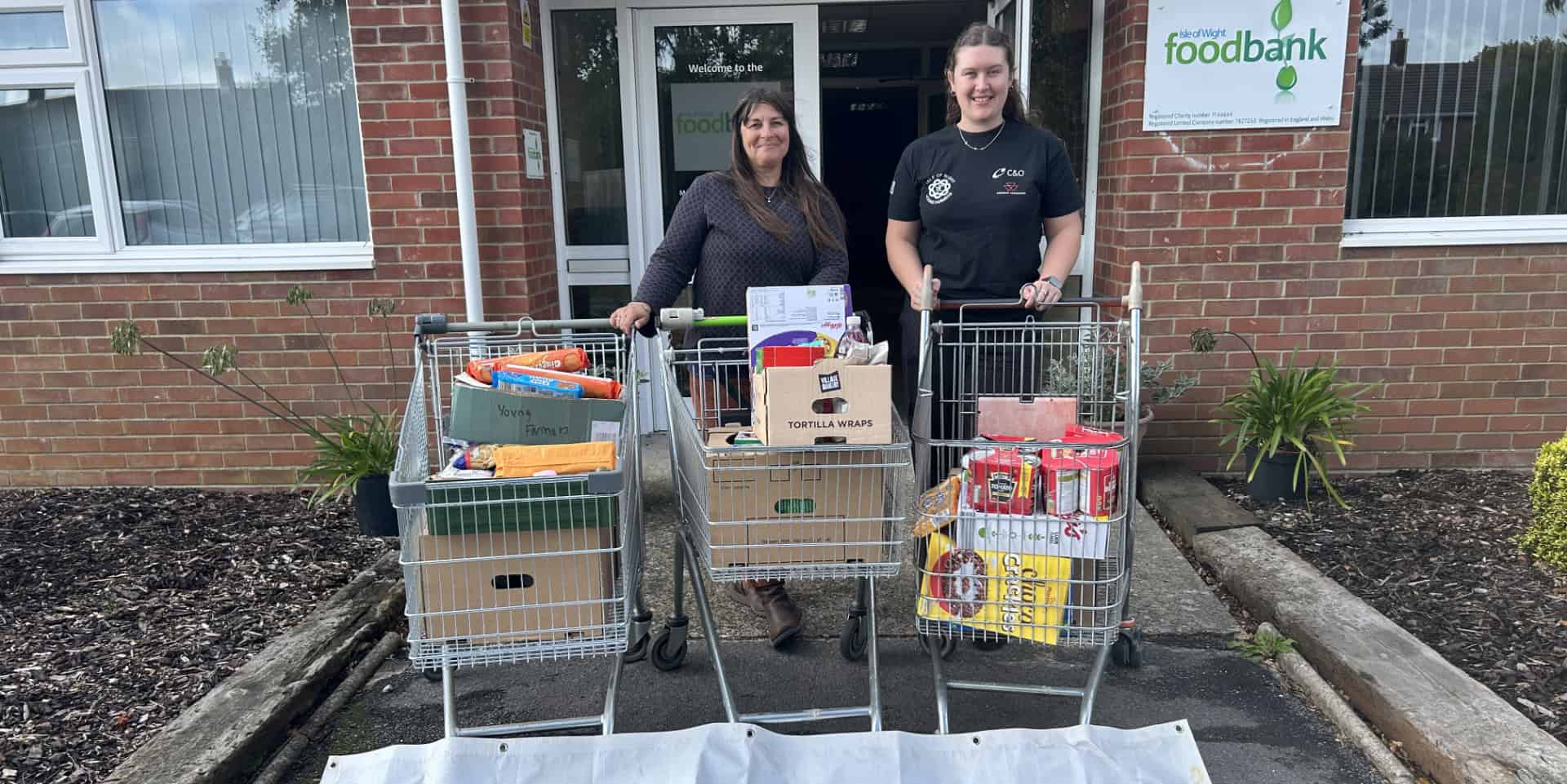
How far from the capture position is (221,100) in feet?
16.7

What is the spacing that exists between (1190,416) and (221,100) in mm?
5290

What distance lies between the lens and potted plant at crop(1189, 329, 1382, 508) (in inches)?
181

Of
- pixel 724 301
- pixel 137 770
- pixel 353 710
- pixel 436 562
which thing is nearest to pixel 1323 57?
pixel 724 301

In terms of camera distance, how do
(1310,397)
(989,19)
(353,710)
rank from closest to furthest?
(353,710)
(1310,397)
(989,19)

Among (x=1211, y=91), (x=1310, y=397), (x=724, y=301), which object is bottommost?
(x=1310, y=397)

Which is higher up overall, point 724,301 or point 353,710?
point 724,301

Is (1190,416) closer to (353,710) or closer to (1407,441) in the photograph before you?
(1407,441)

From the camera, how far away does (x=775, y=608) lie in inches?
142

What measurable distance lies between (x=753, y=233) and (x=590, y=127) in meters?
2.27

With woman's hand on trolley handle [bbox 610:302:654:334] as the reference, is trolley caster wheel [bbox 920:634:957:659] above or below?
below

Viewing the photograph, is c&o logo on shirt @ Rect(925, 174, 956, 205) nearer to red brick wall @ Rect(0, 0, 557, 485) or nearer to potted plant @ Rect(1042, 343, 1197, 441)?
potted plant @ Rect(1042, 343, 1197, 441)

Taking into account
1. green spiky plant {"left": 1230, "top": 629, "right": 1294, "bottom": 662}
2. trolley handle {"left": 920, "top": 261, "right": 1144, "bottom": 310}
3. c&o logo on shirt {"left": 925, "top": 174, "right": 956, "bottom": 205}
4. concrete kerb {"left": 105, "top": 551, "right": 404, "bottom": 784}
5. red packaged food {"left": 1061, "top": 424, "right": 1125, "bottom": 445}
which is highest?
c&o logo on shirt {"left": 925, "top": 174, "right": 956, "bottom": 205}

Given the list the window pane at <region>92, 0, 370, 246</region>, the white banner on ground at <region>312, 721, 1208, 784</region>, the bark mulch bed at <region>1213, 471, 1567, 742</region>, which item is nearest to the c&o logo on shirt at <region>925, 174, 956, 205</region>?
the white banner on ground at <region>312, 721, 1208, 784</region>

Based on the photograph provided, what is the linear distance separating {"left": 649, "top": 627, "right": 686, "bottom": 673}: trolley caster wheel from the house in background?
6.47 feet
